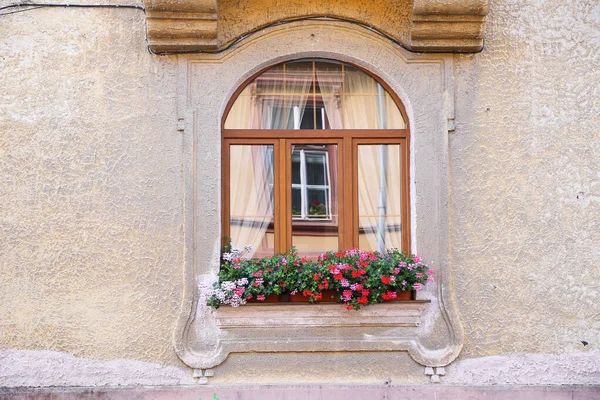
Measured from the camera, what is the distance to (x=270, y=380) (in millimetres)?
5605

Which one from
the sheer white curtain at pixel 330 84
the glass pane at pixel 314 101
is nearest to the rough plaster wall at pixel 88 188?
the glass pane at pixel 314 101

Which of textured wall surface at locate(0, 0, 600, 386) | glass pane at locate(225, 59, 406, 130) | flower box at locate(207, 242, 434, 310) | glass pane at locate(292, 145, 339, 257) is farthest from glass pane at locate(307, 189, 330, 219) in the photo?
textured wall surface at locate(0, 0, 600, 386)

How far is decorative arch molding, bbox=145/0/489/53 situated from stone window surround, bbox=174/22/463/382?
109 mm

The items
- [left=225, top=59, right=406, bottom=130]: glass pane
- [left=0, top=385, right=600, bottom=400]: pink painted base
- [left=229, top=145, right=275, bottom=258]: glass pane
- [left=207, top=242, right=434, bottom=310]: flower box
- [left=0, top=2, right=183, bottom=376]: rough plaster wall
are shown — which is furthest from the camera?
[left=225, top=59, right=406, bottom=130]: glass pane

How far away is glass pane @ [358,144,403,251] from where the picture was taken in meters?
6.02

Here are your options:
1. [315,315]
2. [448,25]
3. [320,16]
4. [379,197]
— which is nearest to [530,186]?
[379,197]

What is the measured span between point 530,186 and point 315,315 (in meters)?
2.23

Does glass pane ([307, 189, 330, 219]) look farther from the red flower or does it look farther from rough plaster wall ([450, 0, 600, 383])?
rough plaster wall ([450, 0, 600, 383])

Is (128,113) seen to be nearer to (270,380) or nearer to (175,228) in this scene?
(175,228)

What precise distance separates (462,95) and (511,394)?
2650 millimetres

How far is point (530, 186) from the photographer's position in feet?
19.1

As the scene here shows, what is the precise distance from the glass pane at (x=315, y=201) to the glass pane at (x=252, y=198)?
9.4 inches

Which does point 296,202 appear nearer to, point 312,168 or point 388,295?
point 312,168

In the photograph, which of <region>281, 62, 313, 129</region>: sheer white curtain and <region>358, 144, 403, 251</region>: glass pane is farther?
<region>281, 62, 313, 129</region>: sheer white curtain
